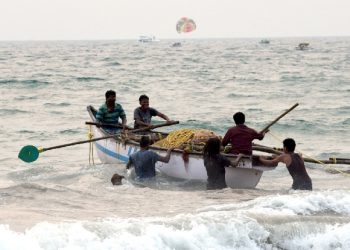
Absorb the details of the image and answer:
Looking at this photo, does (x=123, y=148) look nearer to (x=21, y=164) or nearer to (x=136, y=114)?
(x=136, y=114)

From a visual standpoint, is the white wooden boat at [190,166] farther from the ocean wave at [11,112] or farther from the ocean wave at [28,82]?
the ocean wave at [28,82]

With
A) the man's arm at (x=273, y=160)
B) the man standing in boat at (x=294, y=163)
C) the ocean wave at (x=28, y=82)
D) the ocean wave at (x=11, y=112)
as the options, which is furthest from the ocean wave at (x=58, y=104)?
the man standing in boat at (x=294, y=163)

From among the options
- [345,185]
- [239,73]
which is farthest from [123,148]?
[239,73]

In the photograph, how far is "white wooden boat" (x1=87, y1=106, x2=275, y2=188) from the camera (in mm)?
10664

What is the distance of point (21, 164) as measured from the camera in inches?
571

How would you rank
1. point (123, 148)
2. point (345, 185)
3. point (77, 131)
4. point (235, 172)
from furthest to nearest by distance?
point (77, 131) < point (123, 148) < point (345, 185) < point (235, 172)

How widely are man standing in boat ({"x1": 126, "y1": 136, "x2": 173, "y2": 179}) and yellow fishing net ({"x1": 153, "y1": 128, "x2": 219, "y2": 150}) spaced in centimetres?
26

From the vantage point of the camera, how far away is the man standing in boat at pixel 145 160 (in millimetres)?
11305

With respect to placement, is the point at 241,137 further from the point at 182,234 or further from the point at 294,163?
the point at 182,234

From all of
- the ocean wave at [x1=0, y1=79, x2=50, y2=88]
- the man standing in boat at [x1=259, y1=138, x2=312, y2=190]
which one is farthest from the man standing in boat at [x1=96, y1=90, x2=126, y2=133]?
the ocean wave at [x1=0, y1=79, x2=50, y2=88]

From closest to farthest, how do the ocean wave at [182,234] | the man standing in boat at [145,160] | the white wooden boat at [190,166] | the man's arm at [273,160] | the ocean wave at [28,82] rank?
the ocean wave at [182,234], the man's arm at [273,160], the white wooden boat at [190,166], the man standing in boat at [145,160], the ocean wave at [28,82]

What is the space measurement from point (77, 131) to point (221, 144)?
962 centimetres

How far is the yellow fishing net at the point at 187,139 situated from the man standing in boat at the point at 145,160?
10.4 inches

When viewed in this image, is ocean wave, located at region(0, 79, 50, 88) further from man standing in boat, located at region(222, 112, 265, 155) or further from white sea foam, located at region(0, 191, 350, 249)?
white sea foam, located at region(0, 191, 350, 249)
